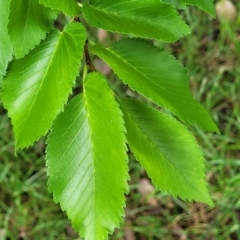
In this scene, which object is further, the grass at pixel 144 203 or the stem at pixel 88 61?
the grass at pixel 144 203

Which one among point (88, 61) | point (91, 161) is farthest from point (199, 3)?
point (91, 161)

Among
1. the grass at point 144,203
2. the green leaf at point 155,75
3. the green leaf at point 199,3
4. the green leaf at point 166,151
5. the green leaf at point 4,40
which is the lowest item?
the grass at point 144,203

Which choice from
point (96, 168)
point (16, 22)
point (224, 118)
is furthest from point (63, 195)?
point (224, 118)

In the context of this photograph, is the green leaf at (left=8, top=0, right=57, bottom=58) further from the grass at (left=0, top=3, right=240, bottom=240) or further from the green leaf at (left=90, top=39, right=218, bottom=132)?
the grass at (left=0, top=3, right=240, bottom=240)

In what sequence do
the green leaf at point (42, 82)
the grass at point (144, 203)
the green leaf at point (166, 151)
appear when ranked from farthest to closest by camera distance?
the grass at point (144, 203), the green leaf at point (166, 151), the green leaf at point (42, 82)

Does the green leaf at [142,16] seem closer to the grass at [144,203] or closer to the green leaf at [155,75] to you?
the green leaf at [155,75]

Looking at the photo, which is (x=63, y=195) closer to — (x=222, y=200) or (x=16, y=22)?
(x=16, y=22)

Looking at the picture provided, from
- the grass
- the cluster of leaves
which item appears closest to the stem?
the cluster of leaves

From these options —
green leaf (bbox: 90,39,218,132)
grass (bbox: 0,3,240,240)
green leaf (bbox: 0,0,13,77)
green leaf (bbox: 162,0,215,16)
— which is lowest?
grass (bbox: 0,3,240,240)

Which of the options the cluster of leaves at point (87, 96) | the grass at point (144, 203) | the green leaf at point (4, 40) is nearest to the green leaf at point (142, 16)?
the cluster of leaves at point (87, 96)
